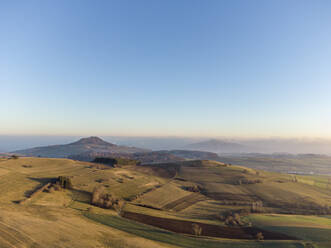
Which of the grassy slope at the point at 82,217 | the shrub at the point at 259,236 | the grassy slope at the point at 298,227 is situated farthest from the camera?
the shrub at the point at 259,236

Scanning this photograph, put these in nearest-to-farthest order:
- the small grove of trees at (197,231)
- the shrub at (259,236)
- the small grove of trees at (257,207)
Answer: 1. the shrub at (259,236)
2. the small grove of trees at (197,231)
3. the small grove of trees at (257,207)

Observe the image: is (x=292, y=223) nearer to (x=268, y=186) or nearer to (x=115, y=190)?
(x=268, y=186)

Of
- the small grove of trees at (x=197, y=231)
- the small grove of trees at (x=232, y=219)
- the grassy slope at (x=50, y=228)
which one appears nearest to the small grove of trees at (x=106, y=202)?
the grassy slope at (x=50, y=228)

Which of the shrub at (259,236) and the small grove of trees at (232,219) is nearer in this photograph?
the shrub at (259,236)

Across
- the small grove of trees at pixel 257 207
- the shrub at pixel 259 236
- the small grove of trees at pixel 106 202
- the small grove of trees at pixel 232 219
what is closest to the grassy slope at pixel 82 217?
the shrub at pixel 259 236

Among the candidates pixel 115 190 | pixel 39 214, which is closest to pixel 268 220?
pixel 115 190

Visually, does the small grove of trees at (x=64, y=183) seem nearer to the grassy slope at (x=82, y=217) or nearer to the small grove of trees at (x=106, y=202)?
the grassy slope at (x=82, y=217)

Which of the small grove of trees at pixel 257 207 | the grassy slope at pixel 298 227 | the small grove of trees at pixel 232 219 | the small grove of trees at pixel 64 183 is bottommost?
the small grove of trees at pixel 257 207

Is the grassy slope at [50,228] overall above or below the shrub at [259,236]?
above

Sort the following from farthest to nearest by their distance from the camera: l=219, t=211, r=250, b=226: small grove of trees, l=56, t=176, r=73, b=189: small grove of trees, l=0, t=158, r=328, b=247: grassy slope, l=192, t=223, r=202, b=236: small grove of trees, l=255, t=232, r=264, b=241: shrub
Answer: l=56, t=176, r=73, b=189: small grove of trees
l=219, t=211, r=250, b=226: small grove of trees
l=192, t=223, r=202, b=236: small grove of trees
l=255, t=232, r=264, b=241: shrub
l=0, t=158, r=328, b=247: grassy slope

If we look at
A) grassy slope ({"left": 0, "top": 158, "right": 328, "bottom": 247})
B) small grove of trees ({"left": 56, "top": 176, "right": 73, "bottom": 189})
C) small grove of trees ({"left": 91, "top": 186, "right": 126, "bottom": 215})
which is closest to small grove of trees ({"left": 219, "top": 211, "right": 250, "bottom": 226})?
grassy slope ({"left": 0, "top": 158, "right": 328, "bottom": 247})

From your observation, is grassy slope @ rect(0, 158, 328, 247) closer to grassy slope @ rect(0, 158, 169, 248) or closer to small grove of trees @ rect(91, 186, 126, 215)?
grassy slope @ rect(0, 158, 169, 248)
